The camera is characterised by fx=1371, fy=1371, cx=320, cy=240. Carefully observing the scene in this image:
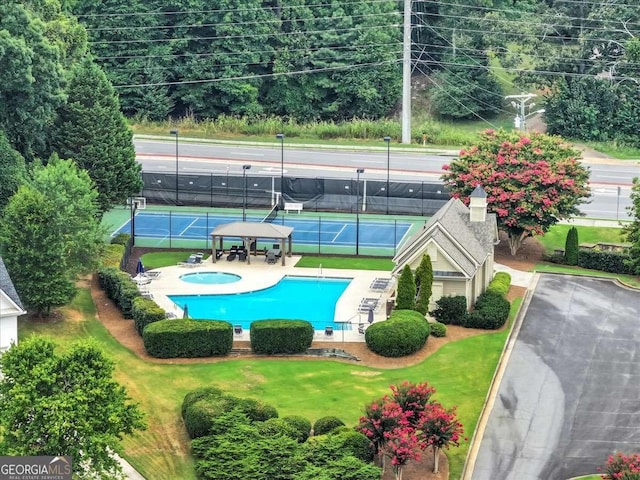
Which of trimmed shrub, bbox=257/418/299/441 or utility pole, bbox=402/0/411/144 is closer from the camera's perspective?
trimmed shrub, bbox=257/418/299/441

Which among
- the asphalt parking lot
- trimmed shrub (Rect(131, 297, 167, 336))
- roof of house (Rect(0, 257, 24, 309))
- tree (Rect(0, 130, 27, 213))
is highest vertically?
tree (Rect(0, 130, 27, 213))

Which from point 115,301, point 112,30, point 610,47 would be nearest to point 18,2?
point 115,301

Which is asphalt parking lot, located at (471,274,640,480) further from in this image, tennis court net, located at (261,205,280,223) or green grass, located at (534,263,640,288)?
tennis court net, located at (261,205,280,223)

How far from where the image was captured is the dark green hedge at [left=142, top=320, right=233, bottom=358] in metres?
61.9

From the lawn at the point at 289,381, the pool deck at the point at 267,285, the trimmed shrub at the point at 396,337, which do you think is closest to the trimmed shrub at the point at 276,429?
the lawn at the point at 289,381

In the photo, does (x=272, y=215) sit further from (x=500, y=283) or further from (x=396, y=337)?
(x=396, y=337)

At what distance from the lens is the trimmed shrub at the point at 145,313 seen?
63694 mm

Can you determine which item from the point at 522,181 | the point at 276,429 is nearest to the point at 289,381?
the point at 276,429

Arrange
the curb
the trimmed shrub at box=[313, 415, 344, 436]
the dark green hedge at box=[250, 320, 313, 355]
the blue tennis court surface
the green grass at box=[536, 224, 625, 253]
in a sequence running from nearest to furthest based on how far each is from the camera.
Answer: the curb
the trimmed shrub at box=[313, 415, 344, 436]
the dark green hedge at box=[250, 320, 313, 355]
the green grass at box=[536, 224, 625, 253]
the blue tennis court surface

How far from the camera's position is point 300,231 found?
89312 mm

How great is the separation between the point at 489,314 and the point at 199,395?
18.6m

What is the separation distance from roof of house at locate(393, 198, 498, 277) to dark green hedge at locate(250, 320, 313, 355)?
8.93 metres

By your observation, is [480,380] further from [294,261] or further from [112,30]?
[112,30]

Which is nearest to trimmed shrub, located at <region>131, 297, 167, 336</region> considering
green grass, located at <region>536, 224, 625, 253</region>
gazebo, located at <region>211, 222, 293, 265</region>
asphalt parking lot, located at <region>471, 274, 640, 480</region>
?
gazebo, located at <region>211, 222, 293, 265</region>
